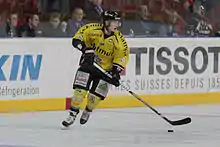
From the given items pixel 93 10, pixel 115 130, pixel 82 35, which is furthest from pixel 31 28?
pixel 115 130

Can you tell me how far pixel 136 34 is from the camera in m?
11.9

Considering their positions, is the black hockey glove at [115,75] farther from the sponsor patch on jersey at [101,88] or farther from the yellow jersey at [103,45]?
the sponsor patch on jersey at [101,88]

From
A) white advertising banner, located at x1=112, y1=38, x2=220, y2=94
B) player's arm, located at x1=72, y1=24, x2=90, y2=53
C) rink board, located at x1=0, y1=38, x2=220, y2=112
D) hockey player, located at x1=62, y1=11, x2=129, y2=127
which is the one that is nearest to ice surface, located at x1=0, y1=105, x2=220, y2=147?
rink board, located at x1=0, y1=38, x2=220, y2=112

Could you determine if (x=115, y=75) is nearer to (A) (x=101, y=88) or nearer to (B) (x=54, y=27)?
(A) (x=101, y=88)

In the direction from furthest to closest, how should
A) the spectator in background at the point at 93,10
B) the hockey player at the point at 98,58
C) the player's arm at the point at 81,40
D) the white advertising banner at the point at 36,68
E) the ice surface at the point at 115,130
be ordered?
the spectator in background at the point at 93,10, the white advertising banner at the point at 36,68, the hockey player at the point at 98,58, the player's arm at the point at 81,40, the ice surface at the point at 115,130

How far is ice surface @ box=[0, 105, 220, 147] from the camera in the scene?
8.02 metres

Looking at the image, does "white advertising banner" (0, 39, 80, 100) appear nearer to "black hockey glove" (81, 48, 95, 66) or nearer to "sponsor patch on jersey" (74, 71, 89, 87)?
"sponsor patch on jersey" (74, 71, 89, 87)

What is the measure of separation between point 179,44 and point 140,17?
0.79 m

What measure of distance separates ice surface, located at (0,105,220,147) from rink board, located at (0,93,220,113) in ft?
0.69

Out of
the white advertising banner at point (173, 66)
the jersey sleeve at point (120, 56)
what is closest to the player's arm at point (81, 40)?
the jersey sleeve at point (120, 56)

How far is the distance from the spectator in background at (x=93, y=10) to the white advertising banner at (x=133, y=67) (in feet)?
2.26

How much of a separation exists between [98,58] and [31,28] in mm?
2383

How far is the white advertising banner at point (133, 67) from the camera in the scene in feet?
34.6

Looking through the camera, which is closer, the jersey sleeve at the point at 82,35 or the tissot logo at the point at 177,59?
the jersey sleeve at the point at 82,35
